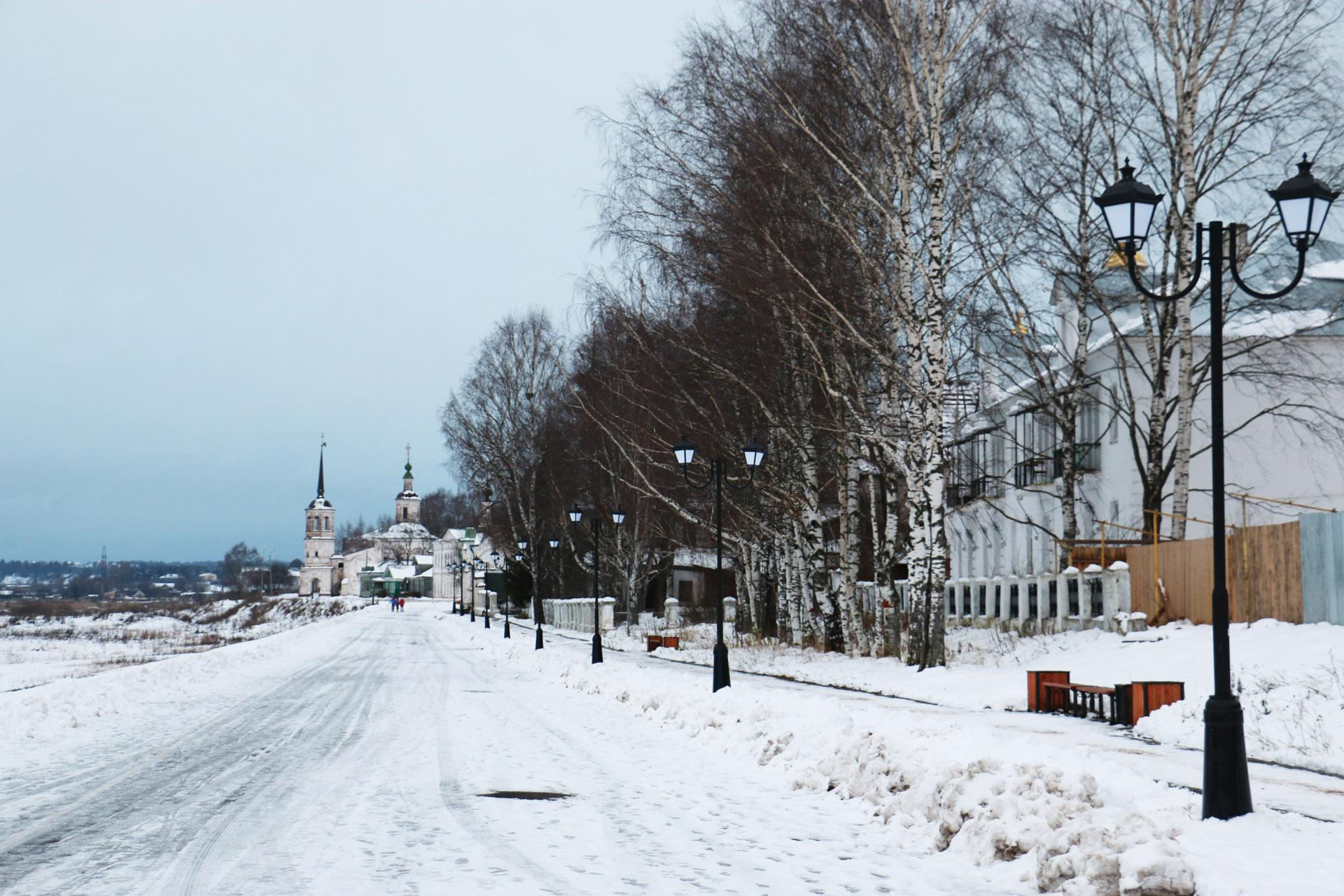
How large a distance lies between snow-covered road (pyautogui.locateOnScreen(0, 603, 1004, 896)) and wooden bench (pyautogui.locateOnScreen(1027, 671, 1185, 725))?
4.82 m

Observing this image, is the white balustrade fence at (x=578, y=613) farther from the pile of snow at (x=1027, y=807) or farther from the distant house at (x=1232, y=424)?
the pile of snow at (x=1027, y=807)

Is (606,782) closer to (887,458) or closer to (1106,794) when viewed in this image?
(1106,794)

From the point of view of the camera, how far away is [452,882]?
6473mm

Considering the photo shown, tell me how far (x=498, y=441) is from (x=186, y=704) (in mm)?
32534

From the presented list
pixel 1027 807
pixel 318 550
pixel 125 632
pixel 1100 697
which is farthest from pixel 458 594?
pixel 1027 807

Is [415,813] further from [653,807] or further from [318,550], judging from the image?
[318,550]

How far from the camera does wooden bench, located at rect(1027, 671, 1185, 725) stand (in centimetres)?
1346

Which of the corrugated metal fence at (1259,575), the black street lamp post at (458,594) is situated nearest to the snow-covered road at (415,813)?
the corrugated metal fence at (1259,575)

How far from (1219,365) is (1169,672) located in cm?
904

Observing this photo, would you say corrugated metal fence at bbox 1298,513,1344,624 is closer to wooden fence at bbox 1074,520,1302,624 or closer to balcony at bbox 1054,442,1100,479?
wooden fence at bbox 1074,520,1302,624

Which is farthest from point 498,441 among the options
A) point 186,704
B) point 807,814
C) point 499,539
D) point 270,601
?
point 270,601

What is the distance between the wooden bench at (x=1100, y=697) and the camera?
13.5 meters

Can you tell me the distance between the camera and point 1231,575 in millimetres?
18375

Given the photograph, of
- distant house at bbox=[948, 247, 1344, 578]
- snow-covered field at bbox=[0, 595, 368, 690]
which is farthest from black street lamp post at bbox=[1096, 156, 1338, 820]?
snow-covered field at bbox=[0, 595, 368, 690]
